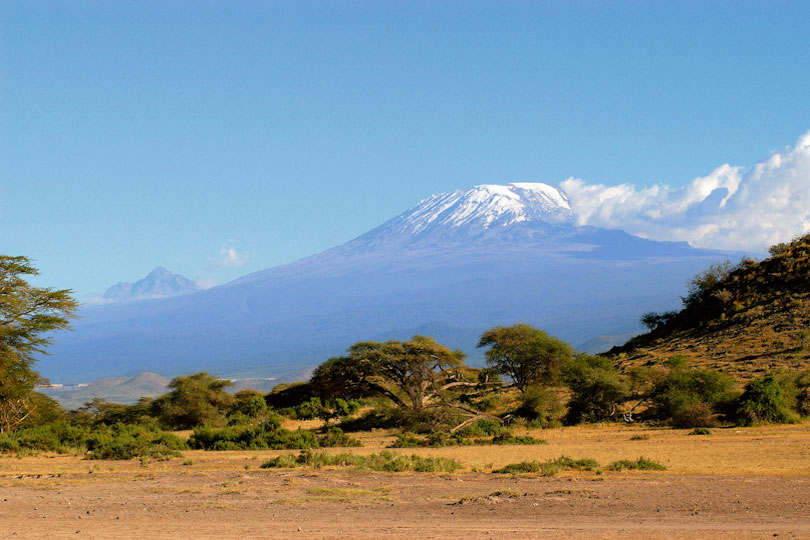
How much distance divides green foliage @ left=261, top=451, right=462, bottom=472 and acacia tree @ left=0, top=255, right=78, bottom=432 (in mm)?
12659

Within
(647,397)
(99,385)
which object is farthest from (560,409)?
(99,385)

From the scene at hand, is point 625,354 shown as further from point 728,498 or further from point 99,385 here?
point 99,385

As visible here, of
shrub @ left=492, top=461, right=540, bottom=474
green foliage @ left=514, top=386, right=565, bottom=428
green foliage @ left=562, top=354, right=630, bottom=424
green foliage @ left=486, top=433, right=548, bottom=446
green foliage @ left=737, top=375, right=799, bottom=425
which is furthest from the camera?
green foliage @ left=514, top=386, right=565, bottom=428

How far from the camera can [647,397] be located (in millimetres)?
30531

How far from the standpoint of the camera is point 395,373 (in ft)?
107

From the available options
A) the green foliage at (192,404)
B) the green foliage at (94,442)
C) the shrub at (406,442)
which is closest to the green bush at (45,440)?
the green foliage at (94,442)

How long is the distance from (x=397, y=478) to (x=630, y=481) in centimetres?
461

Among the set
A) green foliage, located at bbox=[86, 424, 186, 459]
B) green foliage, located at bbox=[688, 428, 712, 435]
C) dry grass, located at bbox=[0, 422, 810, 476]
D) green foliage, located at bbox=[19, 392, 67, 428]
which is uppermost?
green foliage, located at bbox=[19, 392, 67, 428]

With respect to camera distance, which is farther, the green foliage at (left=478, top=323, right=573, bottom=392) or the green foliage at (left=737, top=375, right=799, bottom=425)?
the green foliage at (left=478, top=323, right=573, bottom=392)

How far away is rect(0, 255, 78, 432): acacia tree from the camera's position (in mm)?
27797

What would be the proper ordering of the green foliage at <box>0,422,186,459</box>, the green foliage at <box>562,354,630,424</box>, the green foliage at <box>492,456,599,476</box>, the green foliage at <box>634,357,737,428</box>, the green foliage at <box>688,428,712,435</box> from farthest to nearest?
the green foliage at <box>562,354,630,424</box>
the green foliage at <box>634,357,737,428</box>
the green foliage at <box>688,428,712,435</box>
the green foliage at <box>0,422,186,459</box>
the green foliage at <box>492,456,599,476</box>

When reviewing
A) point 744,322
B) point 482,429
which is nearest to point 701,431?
point 482,429

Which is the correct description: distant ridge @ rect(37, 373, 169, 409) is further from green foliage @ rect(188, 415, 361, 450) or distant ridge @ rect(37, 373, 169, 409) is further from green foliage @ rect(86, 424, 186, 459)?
green foliage @ rect(188, 415, 361, 450)

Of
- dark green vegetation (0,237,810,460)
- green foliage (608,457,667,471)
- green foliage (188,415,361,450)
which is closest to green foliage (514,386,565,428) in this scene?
dark green vegetation (0,237,810,460)
